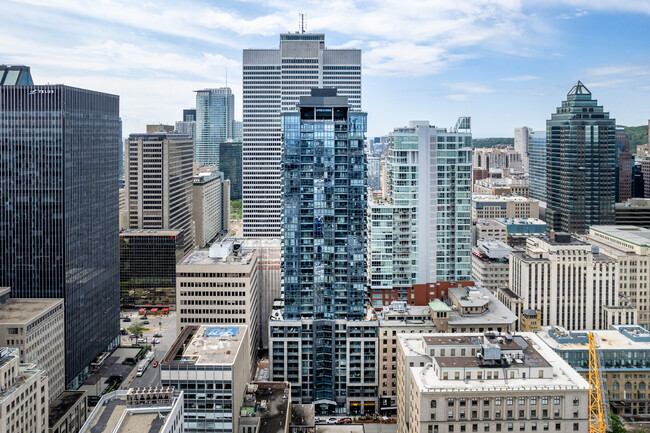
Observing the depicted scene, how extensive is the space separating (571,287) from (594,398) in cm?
5855

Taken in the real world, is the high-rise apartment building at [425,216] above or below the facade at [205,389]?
above

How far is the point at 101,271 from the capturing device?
171625mm

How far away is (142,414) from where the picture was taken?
8444 centimetres

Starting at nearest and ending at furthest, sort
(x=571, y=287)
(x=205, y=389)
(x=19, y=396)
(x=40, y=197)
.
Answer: (x=19, y=396), (x=205, y=389), (x=40, y=197), (x=571, y=287)

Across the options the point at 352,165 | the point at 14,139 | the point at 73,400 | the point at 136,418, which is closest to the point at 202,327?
the point at 73,400

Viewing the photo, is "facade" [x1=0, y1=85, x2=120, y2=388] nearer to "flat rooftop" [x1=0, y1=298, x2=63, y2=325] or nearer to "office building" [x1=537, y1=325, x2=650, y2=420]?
"flat rooftop" [x1=0, y1=298, x2=63, y2=325]

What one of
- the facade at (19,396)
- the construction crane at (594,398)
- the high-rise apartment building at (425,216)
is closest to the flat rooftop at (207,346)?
the facade at (19,396)

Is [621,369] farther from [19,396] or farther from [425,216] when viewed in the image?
[19,396]

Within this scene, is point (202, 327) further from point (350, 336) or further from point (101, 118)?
point (101, 118)

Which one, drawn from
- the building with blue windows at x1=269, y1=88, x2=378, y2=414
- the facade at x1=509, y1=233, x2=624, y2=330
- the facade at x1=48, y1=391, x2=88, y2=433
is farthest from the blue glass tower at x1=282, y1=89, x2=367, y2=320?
the facade at x1=509, y1=233, x2=624, y2=330

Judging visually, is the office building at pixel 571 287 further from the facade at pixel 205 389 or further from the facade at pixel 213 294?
the facade at pixel 205 389

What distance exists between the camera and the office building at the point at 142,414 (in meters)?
81.6

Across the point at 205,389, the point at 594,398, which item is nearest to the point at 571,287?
the point at 594,398

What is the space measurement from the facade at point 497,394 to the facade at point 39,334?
243 feet
